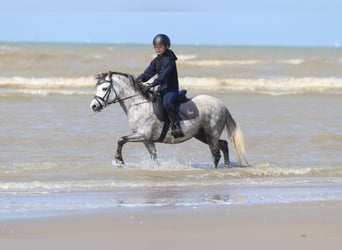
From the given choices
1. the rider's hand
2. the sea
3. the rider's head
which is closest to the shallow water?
the sea

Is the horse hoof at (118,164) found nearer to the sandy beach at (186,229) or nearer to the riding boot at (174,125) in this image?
the riding boot at (174,125)

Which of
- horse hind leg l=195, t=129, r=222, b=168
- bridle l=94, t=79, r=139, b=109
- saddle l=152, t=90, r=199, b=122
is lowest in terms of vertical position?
horse hind leg l=195, t=129, r=222, b=168

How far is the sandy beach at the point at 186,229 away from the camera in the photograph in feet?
21.3

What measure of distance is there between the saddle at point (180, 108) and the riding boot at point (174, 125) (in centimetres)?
7

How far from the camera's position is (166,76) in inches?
454

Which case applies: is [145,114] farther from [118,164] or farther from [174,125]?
[118,164]

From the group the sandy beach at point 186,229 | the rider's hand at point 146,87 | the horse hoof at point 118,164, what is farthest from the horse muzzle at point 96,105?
the sandy beach at point 186,229

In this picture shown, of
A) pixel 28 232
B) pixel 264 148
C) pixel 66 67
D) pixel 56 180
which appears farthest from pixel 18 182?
pixel 66 67

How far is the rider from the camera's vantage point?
37.8ft

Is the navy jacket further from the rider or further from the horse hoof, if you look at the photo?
the horse hoof

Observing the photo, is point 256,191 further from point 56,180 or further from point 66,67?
point 66,67

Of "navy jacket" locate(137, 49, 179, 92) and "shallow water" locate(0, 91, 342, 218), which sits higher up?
"navy jacket" locate(137, 49, 179, 92)

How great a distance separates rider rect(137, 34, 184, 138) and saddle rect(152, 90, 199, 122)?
0.23 feet

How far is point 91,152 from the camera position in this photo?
13445 mm
